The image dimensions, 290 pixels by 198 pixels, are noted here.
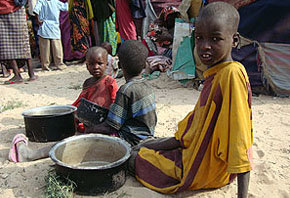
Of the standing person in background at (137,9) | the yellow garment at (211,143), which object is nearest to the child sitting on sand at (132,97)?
the yellow garment at (211,143)

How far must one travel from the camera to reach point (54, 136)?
281 cm

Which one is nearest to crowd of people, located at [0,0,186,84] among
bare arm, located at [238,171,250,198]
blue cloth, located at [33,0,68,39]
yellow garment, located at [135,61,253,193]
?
blue cloth, located at [33,0,68,39]

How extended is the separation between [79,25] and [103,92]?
445 centimetres

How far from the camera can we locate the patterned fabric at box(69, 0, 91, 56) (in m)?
6.52

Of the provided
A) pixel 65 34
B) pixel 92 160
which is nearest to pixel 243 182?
pixel 92 160

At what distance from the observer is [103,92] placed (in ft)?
9.11

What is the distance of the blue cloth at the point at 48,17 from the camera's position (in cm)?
669

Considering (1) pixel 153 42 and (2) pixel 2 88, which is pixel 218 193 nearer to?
(2) pixel 2 88

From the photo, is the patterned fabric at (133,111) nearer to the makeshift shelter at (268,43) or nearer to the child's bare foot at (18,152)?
the child's bare foot at (18,152)

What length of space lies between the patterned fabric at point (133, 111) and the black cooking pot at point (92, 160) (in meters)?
0.17

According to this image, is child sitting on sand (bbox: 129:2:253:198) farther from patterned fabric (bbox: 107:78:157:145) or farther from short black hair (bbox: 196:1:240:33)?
patterned fabric (bbox: 107:78:157:145)

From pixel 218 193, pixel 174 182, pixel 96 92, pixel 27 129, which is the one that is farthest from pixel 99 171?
pixel 27 129

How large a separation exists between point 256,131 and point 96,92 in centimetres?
175

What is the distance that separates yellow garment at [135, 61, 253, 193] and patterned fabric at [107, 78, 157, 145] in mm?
244
